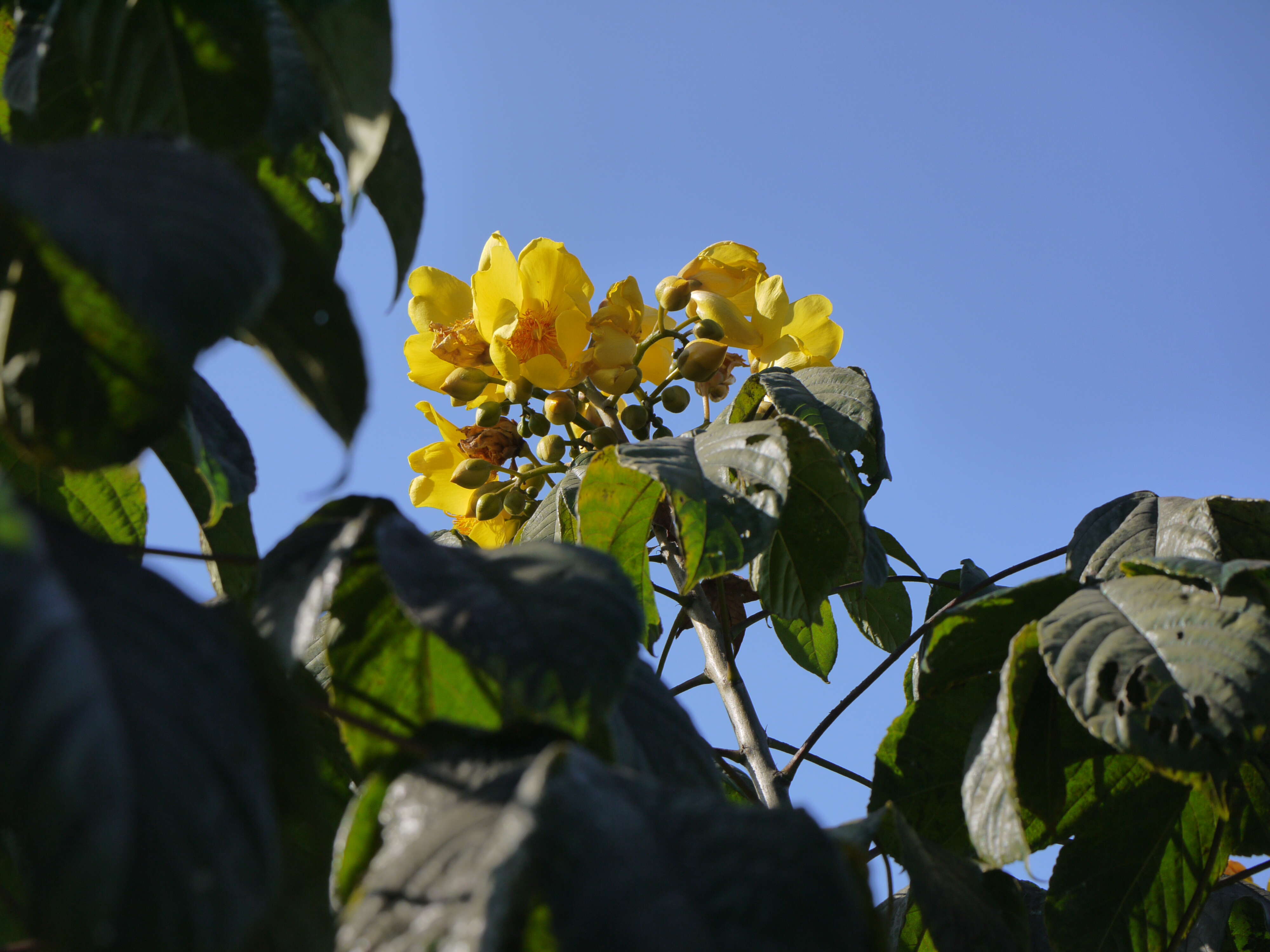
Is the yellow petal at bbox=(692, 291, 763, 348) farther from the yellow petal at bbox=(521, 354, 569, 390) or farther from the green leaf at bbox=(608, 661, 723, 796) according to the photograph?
the green leaf at bbox=(608, 661, 723, 796)

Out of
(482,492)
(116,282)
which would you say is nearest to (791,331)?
(482,492)

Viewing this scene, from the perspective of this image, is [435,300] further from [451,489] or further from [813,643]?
[813,643]

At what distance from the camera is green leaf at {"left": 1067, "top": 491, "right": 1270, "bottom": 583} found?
96 cm

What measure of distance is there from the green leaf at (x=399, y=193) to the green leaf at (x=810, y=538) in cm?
43

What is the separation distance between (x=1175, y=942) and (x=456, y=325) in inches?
40.9

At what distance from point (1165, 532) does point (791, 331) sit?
0.55 m

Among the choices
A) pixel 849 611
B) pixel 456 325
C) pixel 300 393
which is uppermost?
pixel 456 325

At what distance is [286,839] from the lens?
16.2 inches

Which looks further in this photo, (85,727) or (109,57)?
(109,57)

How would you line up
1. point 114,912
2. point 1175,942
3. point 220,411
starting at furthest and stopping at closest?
point 1175,942, point 220,411, point 114,912

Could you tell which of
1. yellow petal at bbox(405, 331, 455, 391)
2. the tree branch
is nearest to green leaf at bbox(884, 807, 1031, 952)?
the tree branch

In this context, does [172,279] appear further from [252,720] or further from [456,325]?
[456,325]

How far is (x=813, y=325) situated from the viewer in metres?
1.38

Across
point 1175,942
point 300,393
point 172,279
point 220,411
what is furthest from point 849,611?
point 172,279
